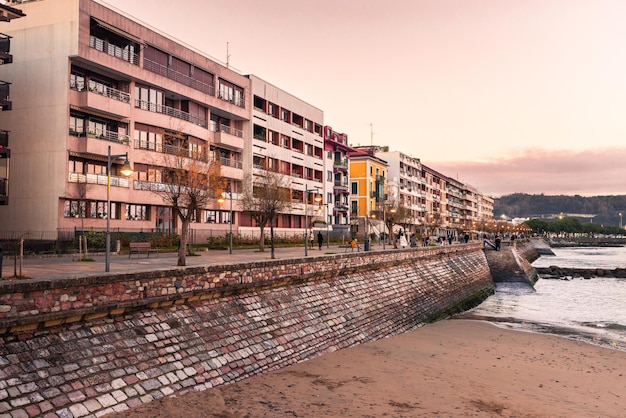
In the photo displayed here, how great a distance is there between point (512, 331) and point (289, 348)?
15617 mm

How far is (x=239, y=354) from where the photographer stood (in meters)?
17.0

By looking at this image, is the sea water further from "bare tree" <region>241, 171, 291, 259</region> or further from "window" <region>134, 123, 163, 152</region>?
"window" <region>134, 123, 163, 152</region>

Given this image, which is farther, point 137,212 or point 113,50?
point 137,212

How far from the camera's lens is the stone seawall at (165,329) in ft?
39.0

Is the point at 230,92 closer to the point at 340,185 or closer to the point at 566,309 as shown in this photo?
the point at 340,185

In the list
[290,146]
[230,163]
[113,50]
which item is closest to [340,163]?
[290,146]

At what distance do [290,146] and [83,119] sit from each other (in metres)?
31.2

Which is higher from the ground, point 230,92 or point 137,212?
point 230,92

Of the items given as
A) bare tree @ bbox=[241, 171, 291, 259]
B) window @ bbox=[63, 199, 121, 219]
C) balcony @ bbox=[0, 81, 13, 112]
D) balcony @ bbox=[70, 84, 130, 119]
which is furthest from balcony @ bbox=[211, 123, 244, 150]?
balcony @ bbox=[0, 81, 13, 112]

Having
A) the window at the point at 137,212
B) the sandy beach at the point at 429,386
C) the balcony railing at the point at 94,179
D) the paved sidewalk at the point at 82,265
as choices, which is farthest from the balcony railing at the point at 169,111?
the sandy beach at the point at 429,386

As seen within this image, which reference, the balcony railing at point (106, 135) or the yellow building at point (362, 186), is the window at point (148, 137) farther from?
the yellow building at point (362, 186)

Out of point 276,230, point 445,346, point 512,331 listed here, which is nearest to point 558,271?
point 276,230

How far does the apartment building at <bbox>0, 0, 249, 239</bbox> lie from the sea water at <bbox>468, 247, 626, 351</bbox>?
880 inches

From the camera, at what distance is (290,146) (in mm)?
67375
